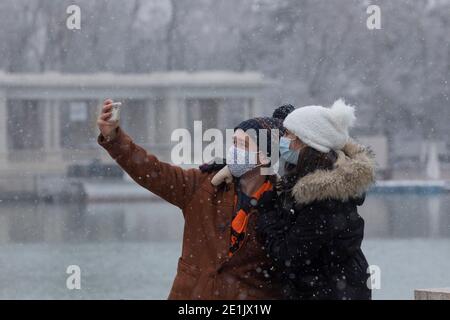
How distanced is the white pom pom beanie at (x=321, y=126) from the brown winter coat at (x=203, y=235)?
0.18m

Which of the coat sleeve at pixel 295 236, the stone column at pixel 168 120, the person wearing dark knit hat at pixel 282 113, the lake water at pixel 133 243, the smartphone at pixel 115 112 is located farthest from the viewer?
the stone column at pixel 168 120

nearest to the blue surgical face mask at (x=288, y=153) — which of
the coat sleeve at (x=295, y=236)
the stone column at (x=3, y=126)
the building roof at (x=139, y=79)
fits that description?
the coat sleeve at (x=295, y=236)

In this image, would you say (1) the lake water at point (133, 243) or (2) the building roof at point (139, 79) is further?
(2) the building roof at point (139, 79)

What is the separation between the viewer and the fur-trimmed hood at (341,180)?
1888mm

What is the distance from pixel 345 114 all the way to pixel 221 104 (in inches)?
218

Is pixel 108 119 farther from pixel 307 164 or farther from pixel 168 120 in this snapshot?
pixel 168 120

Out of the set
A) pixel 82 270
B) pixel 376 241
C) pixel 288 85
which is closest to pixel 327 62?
pixel 288 85

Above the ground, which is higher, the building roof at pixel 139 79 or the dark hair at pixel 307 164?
the building roof at pixel 139 79

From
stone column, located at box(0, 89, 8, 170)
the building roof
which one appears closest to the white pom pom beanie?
the building roof

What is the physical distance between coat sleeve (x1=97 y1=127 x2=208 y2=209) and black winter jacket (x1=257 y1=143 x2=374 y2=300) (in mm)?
195

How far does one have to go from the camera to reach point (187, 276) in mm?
2031

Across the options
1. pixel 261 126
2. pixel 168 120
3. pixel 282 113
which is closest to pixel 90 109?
pixel 168 120

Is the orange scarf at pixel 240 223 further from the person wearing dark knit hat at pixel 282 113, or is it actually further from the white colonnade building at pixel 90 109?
the white colonnade building at pixel 90 109
